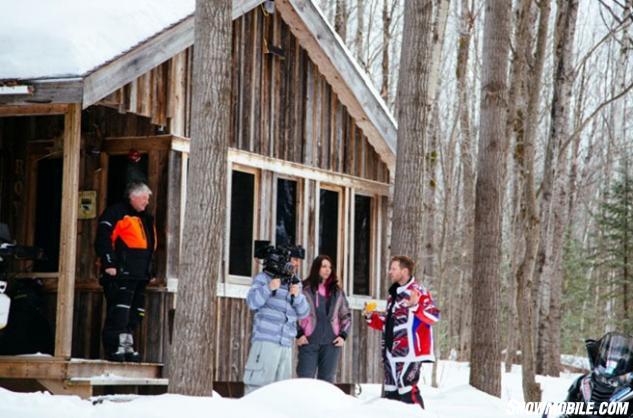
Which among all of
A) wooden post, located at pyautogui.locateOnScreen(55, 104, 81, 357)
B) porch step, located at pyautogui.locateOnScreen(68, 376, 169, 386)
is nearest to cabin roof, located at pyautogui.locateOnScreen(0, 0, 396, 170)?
wooden post, located at pyautogui.locateOnScreen(55, 104, 81, 357)

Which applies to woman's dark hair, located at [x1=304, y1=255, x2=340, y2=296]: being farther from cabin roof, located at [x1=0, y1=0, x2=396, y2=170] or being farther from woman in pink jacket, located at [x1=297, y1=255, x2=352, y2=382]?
cabin roof, located at [x1=0, y1=0, x2=396, y2=170]

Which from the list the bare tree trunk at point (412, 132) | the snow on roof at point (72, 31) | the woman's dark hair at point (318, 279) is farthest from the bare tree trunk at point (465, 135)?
the woman's dark hair at point (318, 279)

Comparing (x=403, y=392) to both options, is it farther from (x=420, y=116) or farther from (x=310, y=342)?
(x=420, y=116)

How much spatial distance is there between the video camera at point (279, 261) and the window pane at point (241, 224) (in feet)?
7.13

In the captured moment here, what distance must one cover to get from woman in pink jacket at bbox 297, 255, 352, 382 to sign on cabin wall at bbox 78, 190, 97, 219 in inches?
106

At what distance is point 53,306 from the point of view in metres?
13.7

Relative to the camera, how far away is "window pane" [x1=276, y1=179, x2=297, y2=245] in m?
15.3

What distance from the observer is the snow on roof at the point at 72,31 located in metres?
11.7

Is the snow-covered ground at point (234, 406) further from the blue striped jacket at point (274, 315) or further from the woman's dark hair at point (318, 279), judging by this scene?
the woman's dark hair at point (318, 279)

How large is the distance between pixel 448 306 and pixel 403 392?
1394 inches

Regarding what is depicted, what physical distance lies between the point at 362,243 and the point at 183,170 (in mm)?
3973

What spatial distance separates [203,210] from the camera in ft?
35.4

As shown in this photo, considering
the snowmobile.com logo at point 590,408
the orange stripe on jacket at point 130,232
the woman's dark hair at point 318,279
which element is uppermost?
the orange stripe on jacket at point 130,232

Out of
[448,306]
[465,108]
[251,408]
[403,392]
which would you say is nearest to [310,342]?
[403,392]
